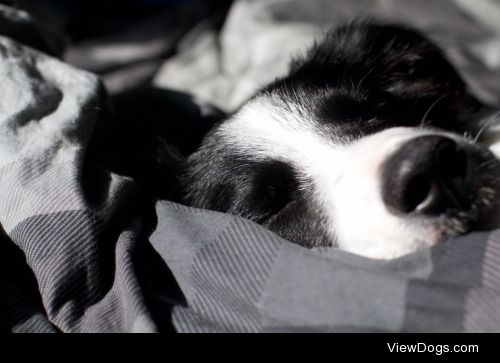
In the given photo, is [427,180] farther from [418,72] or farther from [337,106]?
[418,72]

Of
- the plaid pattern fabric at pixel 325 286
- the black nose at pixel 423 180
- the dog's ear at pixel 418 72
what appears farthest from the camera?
the dog's ear at pixel 418 72

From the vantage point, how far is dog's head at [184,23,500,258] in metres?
0.77

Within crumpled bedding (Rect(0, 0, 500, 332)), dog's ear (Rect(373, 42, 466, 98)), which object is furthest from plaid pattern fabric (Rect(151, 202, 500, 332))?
dog's ear (Rect(373, 42, 466, 98))

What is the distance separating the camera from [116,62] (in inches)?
77.4

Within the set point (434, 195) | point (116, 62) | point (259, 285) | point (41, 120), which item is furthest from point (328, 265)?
point (116, 62)

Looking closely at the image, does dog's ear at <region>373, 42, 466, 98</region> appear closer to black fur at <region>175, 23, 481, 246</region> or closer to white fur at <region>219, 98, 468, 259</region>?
black fur at <region>175, 23, 481, 246</region>

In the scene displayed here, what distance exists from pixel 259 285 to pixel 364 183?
243 millimetres

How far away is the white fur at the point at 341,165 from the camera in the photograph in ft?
2.58

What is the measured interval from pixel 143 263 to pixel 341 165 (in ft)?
1.23

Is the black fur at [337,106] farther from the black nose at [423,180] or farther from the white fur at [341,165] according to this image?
the black nose at [423,180]

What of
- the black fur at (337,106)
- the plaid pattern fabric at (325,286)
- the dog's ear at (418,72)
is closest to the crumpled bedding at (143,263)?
the plaid pattern fabric at (325,286)

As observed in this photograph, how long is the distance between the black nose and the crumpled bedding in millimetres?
89

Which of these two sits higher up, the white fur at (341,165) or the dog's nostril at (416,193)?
the dog's nostril at (416,193)
